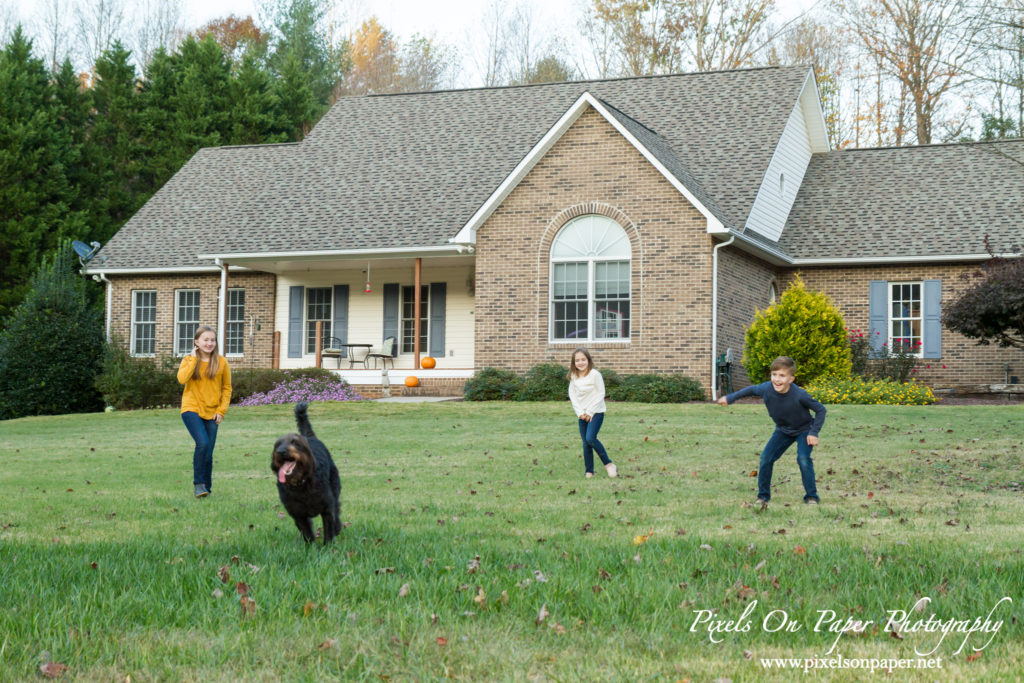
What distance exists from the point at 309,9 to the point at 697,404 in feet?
120

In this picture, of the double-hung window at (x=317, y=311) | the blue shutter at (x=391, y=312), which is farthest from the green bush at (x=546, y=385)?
the double-hung window at (x=317, y=311)

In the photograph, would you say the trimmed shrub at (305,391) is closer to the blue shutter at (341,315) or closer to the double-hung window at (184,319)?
the blue shutter at (341,315)

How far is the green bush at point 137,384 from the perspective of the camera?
82.1 ft

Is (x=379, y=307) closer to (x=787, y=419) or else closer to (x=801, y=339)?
(x=801, y=339)

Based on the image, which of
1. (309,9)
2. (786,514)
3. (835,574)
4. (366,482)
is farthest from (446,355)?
(309,9)

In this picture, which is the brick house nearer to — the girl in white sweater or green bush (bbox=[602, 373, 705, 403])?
green bush (bbox=[602, 373, 705, 403])

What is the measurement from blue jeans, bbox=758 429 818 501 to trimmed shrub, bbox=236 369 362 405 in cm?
1580

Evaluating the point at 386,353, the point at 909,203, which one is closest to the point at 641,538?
the point at 386,353

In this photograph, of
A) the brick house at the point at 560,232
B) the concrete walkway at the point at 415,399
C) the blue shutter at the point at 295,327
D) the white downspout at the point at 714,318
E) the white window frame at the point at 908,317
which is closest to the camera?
the white downspout at the point at 714,318

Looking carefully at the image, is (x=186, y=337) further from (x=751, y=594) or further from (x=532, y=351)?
(x=751, y=594)

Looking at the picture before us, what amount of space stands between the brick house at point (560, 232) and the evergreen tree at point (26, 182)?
17.0 feet

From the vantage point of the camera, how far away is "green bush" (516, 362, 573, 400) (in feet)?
71.7

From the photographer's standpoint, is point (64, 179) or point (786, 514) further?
point (64, 179)

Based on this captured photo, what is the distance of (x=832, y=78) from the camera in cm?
3903
